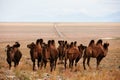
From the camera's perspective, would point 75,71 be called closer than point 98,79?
No

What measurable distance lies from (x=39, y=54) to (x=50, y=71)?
0.49 meters

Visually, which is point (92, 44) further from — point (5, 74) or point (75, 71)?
point (5, 74)

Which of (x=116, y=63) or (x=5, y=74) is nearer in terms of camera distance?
(x=5, y=74)

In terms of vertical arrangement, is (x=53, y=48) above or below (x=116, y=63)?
above

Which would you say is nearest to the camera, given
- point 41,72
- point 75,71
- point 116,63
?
point 41,72

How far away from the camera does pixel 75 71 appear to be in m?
11.0

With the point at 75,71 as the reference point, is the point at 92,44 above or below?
above

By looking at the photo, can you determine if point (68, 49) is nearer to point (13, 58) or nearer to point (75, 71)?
point (75, 71)

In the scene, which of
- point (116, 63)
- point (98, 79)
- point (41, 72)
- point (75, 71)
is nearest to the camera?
point (98, 79)

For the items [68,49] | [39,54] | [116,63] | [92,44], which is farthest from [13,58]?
[116,63]

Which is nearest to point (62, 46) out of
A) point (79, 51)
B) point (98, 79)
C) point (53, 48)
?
point (79, 51)

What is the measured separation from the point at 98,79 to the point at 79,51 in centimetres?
209

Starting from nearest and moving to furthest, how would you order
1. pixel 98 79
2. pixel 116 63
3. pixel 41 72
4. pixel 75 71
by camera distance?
pixel 98 79 < pixel 41 72 < pixel 75 71 < pixel 116 63

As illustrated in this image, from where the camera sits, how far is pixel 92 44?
11.1 meters
